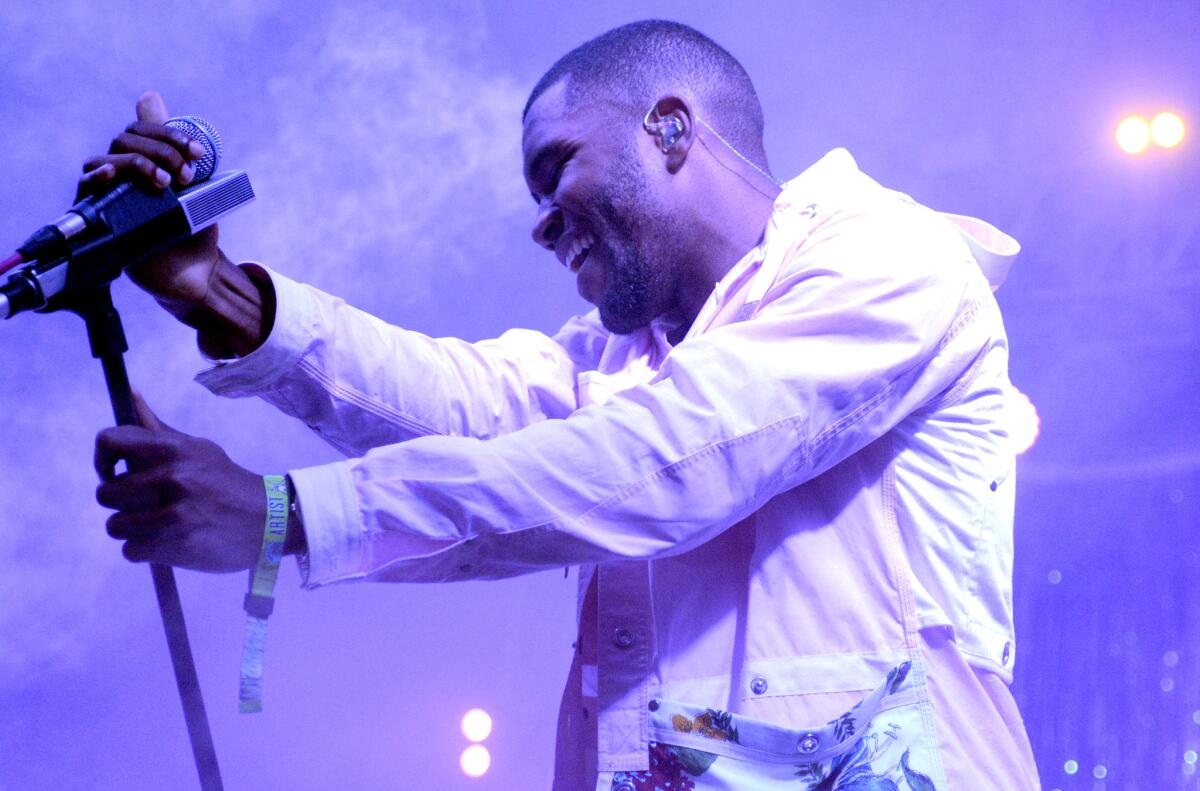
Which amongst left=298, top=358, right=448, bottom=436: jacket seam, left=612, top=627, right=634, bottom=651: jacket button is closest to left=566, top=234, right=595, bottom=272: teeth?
left=298, top=358, right=448, bottom=436: jacket seam

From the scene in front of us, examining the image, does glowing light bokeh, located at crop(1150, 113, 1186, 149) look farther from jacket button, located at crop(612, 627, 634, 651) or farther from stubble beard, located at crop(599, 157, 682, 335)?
jacket button, located at crop(612, 627, 634, 651)

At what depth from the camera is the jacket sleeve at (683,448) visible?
1.01 meters

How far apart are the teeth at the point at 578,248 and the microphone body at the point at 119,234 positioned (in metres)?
0.71

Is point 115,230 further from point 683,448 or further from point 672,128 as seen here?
point 672,128

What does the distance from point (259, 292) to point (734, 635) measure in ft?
2.36

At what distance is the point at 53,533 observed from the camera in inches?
84.0

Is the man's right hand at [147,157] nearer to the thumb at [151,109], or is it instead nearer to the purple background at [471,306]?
the thumb at [151,109]

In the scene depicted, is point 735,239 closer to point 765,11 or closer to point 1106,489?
point 765,11

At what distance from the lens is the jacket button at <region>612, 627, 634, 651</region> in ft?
4.31

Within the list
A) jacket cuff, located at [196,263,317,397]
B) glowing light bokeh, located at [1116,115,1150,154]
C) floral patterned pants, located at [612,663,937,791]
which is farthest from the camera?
glowing light bokeh, located at [1116,115,1150,154]

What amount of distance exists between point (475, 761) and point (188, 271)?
1.64 meters

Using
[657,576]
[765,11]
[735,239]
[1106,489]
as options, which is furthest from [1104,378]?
[657,576]

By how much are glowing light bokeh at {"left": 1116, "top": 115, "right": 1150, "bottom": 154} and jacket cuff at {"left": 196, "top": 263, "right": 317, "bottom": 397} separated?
2550 millimetres

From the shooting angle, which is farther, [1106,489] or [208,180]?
[1106,489]
